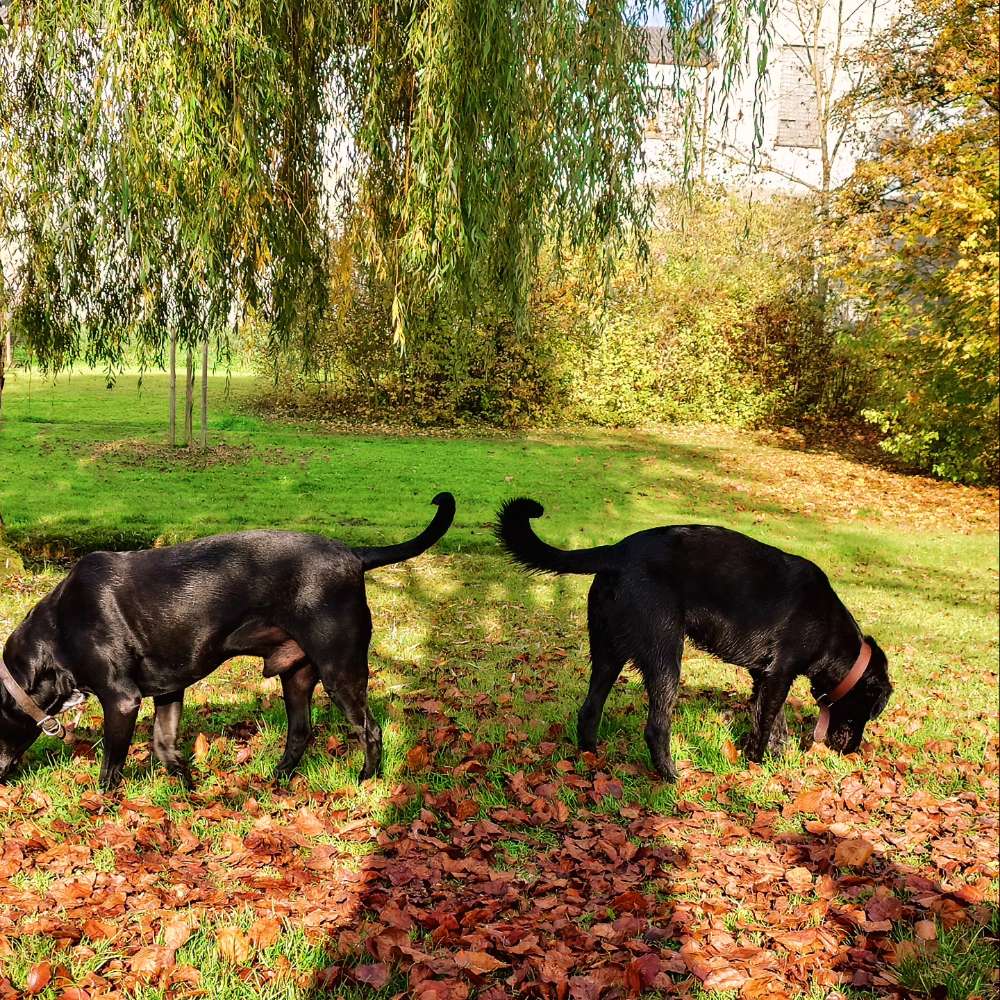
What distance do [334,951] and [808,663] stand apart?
9.87 ft

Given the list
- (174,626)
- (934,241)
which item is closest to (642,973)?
(174,626)

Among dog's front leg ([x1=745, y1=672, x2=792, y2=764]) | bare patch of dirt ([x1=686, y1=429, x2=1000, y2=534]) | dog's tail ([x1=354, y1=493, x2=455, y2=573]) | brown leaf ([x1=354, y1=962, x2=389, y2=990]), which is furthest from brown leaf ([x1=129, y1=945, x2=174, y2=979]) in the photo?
bare patch of dirt ([x1=686, y1=429, x2=1000, y2=534])

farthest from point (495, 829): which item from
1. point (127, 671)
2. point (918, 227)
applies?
point (918, 227)

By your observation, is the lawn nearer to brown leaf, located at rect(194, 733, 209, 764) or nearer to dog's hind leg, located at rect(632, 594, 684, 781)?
brown leaf, located at rect(194, 733, 209, 764)

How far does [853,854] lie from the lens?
3.87 metres

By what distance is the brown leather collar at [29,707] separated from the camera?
3.96 meters

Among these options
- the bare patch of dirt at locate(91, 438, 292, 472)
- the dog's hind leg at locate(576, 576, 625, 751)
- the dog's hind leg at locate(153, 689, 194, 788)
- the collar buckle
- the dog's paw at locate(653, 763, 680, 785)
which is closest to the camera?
the collar buckle

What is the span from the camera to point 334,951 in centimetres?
302

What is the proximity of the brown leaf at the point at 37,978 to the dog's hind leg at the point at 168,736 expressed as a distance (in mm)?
1467

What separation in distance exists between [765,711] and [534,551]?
5.05 feet

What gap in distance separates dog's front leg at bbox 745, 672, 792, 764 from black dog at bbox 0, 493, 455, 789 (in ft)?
7.19

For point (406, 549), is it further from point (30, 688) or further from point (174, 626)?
point (30, 688)

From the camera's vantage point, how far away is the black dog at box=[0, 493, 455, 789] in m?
4.00

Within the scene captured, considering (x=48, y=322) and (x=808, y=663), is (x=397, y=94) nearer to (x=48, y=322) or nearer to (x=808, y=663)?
(x=48, y=322)
